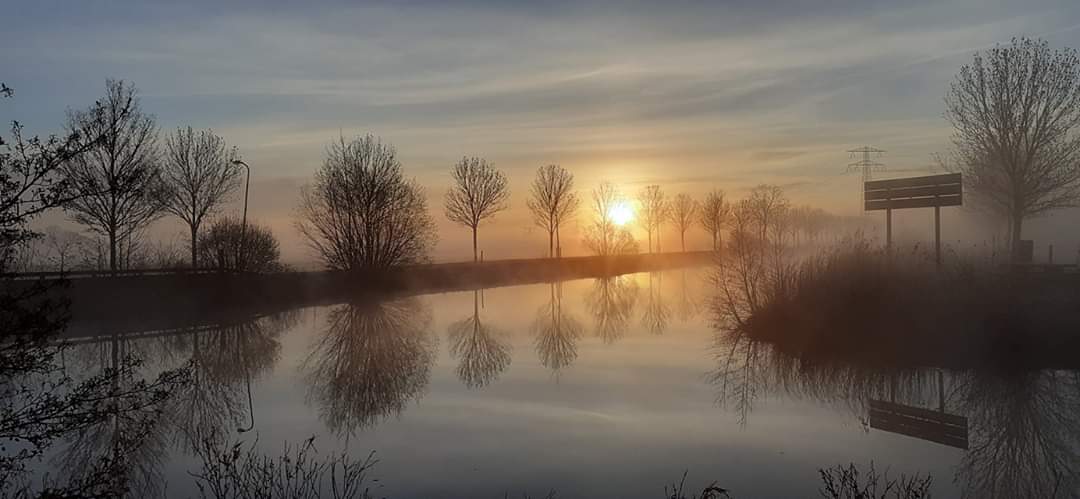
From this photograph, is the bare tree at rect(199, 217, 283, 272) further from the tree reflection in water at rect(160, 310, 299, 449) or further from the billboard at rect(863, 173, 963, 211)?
the billboard at rect(863, 173, 963, 211)

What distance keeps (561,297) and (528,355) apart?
1892 cm

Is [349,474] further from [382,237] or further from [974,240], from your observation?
[382,237]

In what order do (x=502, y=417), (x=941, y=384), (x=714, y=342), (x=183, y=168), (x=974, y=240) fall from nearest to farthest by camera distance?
1. (x=502, y=417)
2. (x=941, y=384)
3. (x=714, y=342)
4. (x=974, y=240)
5. (x=183, y=168)

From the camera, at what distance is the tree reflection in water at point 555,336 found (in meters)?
18.5

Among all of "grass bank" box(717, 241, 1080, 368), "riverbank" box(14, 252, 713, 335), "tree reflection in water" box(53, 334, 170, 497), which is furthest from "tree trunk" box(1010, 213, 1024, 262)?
"riverbank" box(14, 252, 713, 335)

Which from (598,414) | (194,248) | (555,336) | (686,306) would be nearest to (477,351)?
(555,336)

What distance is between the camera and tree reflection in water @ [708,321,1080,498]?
8.88m

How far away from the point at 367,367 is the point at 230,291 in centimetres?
1907

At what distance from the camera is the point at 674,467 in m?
9.44

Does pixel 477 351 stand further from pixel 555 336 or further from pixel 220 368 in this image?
pixel 220 368

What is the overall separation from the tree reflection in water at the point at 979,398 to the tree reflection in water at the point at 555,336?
3.55m

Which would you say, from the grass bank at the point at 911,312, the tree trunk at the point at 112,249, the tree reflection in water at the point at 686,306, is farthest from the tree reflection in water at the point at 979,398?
the tree trunk at the point at 112,249

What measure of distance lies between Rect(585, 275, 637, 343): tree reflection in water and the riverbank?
7529 millimetres

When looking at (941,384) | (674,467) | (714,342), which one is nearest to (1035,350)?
(941,384)
